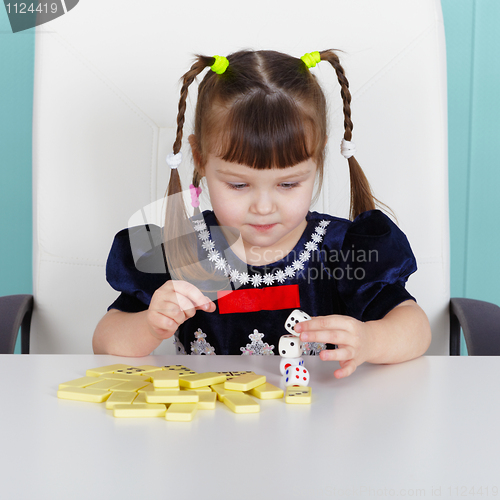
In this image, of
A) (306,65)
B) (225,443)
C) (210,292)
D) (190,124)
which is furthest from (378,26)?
(225,443)

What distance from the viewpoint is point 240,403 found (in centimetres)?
50

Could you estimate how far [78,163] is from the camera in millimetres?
1125

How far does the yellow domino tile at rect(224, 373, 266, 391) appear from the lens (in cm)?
55

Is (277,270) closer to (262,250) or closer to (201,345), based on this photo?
(262,250)

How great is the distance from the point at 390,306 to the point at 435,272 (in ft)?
1.05

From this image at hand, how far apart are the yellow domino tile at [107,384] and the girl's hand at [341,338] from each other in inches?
8.3

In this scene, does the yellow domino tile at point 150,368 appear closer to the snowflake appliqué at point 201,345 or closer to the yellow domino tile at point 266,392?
the yellow domino tile at point 266,392

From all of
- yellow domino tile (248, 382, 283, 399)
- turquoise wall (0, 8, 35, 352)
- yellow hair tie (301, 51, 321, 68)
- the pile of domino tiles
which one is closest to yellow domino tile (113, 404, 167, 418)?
the pile of domino tiles

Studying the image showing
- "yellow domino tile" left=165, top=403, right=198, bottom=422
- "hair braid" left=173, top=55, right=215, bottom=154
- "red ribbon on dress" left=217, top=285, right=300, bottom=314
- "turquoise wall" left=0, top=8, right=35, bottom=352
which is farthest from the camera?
"turquoise wall" left=0, top=8, right=35, bottom=352

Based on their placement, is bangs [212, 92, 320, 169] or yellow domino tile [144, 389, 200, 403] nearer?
yellow domino tile [144, 389, 200, 403]

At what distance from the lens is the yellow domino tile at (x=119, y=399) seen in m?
0.50

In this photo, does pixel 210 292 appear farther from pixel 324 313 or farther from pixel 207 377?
pixel 207 377

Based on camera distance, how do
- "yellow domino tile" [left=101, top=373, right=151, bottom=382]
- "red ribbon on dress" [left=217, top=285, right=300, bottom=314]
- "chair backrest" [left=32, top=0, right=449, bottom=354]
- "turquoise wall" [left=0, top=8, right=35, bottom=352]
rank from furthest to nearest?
"turquoise wall" [left=0, top=8, right=35, bottom=352] < "chair backrest" [left=32, top=0, right=449, bottom=354] < "red ribbon on dress" [left=217, top=285, right=300, bottom=314] < "yellow domino tile" [left=101, top=373, right=151, bottom=382]

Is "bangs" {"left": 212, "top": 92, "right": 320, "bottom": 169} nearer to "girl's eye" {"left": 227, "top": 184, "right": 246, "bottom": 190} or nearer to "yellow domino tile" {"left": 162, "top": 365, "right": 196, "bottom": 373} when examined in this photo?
"girl's eye" {"left": 227, "top": 184, "right": 246, "bottom": 190}
